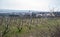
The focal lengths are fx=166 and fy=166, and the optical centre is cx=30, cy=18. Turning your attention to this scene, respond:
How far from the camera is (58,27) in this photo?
365 inches

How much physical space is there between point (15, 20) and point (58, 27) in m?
2.93

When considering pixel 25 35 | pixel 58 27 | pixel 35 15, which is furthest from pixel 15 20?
pixel 35 15

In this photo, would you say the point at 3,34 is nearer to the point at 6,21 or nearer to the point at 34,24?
the point at 6,21

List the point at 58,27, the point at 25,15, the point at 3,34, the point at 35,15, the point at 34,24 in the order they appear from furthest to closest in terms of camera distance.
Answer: the point at 35,15
the point at 25,15
the point at 34,24
the point at 58,27
the point at 3,34

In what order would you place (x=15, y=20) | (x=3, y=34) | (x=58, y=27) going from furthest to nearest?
(x=15, y=20), (x=58, y=27), (x=3, y=34)

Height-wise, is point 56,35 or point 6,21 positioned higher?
point 6,21

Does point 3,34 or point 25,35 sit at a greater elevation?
point 3,34

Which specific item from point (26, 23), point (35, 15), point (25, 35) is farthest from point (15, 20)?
point (35, 15)

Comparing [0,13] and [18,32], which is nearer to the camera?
[18,32]

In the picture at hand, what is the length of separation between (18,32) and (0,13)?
2.49 metres

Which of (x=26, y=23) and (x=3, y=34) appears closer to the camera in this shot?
(x=3, y=34)

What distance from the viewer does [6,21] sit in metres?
8.86

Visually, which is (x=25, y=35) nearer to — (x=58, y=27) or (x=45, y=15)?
(x=58, y=27)

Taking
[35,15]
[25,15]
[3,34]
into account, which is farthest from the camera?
[35,15]
